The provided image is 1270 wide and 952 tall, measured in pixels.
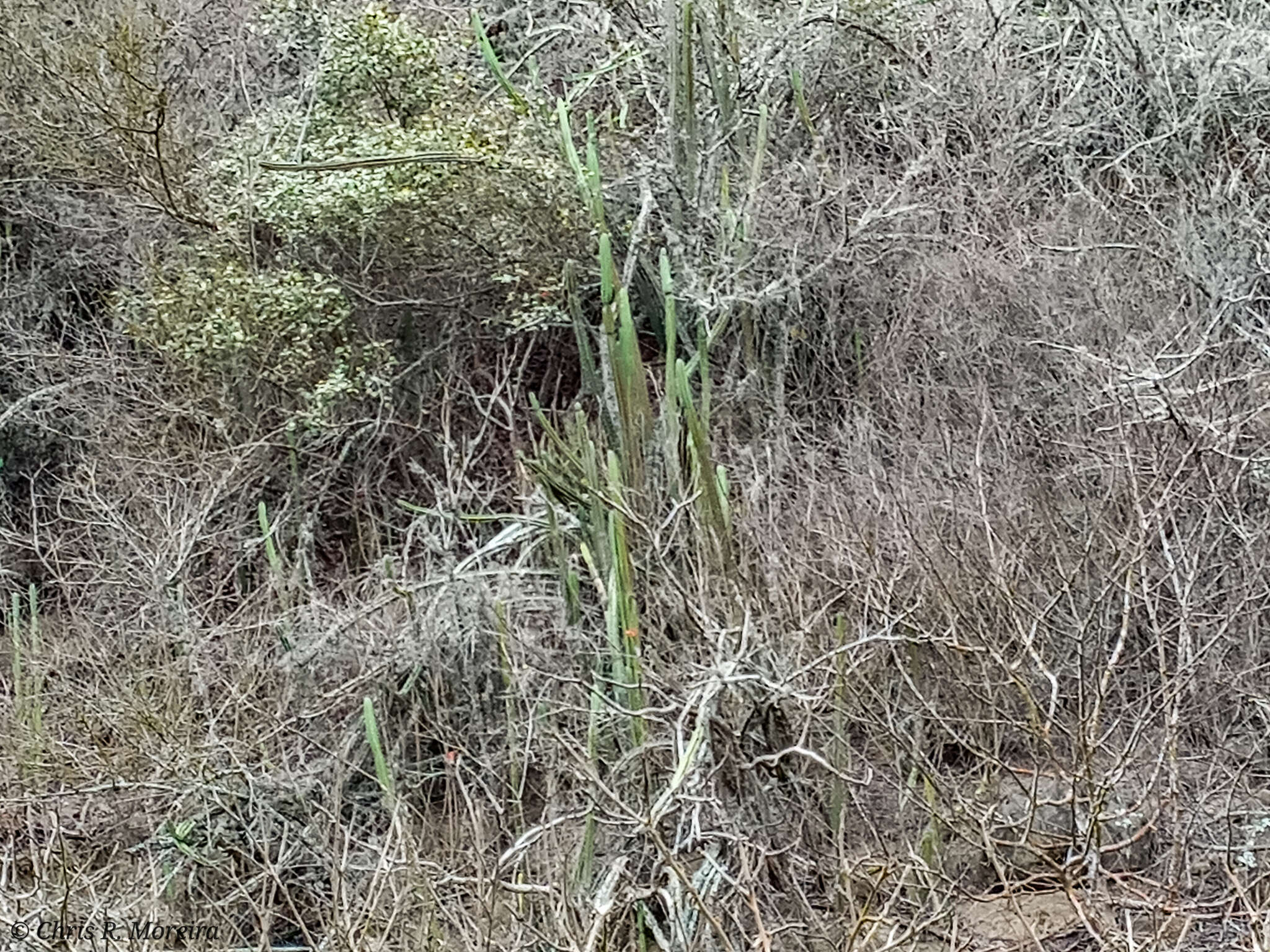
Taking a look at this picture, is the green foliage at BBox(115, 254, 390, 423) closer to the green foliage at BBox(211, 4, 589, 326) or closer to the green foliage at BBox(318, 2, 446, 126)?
the green foliage at BBox(211, 4, 589, 326)

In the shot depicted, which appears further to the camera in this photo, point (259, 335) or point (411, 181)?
point (259, 335)

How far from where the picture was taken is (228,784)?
4777 millimetres

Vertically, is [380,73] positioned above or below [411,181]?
above

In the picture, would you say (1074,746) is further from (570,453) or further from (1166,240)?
(1166,240)

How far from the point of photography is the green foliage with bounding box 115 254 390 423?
6020 millimetres

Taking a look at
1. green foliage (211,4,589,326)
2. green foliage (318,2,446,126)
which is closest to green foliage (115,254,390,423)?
green foliage (211,4,589,326)

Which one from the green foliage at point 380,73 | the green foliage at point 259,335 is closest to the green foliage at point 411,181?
the green foliage at point 380,73

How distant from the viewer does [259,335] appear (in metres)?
6.05

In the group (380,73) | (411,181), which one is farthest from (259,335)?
(380,73)

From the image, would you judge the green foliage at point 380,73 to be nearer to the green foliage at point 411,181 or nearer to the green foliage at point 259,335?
the green foliage at point 411,181

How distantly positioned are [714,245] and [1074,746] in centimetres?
299

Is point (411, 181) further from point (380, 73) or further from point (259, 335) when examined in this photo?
point (259, 335)

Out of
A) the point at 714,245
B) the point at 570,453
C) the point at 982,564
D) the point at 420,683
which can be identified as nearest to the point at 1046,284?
the point at 714,245

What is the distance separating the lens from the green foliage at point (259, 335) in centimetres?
602
